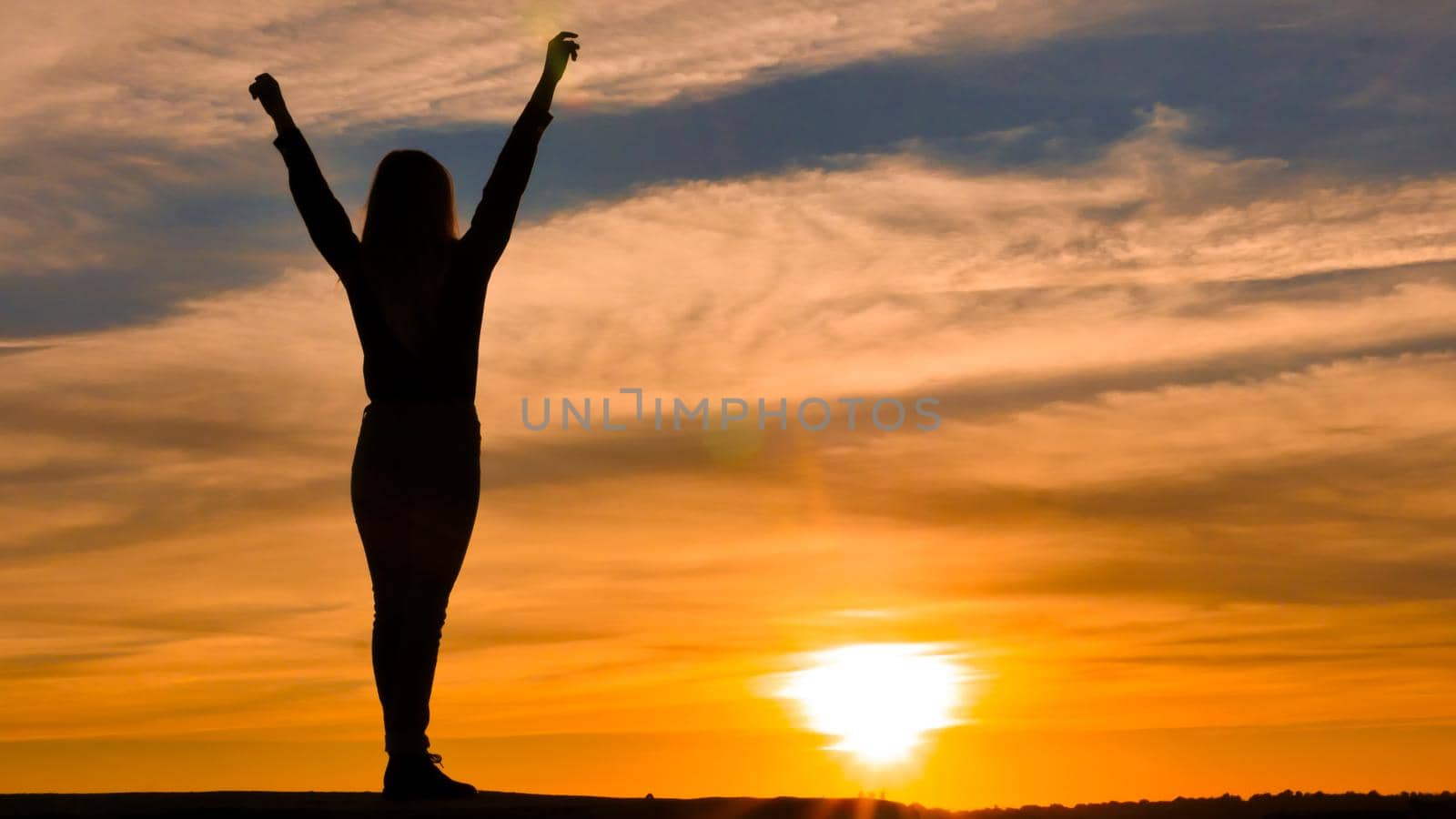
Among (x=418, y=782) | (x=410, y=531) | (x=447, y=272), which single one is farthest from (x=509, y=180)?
(x=418, y=782)

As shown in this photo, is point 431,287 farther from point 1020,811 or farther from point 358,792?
point 1020,811

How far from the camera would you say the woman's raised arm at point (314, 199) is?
25.6ft

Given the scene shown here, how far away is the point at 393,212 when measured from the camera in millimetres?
7777

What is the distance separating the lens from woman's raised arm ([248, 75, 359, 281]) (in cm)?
782

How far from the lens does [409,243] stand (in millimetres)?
7734

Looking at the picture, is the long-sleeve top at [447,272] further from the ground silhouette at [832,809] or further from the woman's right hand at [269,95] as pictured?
the ground silhouette at [832,809]

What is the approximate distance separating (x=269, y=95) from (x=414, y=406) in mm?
1507

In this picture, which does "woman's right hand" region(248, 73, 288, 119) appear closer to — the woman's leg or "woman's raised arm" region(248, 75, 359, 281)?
"woman's raised arm" region(248, 75, 359, 281)

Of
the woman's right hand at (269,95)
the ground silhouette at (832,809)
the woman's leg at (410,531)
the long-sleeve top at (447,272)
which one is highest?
the woman's right hand at (269,95)

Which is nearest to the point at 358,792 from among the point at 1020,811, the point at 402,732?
the point at 402,732

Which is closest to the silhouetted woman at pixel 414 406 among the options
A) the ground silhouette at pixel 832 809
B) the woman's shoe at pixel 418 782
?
the woman's shoe at pixel 418 782

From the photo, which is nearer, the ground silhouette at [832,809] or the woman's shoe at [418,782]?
the ground silhouette at [832,809]

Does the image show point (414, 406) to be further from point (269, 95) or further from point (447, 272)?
point (269, 95)

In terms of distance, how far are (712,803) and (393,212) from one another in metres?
2.74
